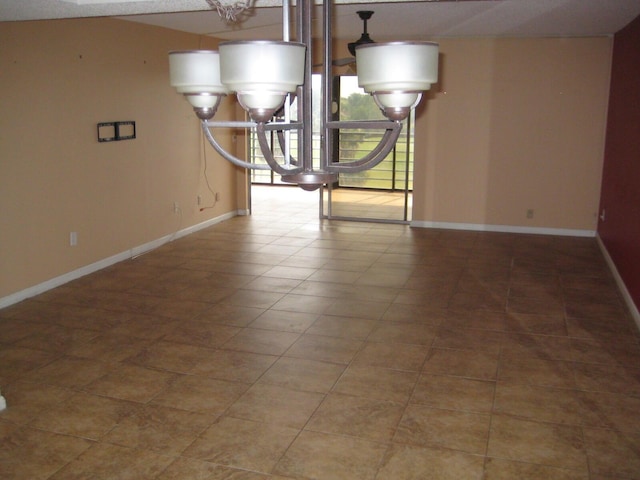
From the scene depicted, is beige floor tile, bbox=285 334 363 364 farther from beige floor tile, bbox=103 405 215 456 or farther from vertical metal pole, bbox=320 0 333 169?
vertical metal pole, bbox=320 0 333 169

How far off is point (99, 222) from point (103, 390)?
260 cm

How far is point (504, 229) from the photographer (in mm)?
7234

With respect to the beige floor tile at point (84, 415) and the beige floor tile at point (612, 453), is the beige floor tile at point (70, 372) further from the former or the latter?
the beige floor tile at point (612, 453)

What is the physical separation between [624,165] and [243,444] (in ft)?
13.7

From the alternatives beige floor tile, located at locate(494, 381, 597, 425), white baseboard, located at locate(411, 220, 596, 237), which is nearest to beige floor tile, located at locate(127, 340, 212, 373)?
beige floor tile, located at locate(494, 381, 597, 425)

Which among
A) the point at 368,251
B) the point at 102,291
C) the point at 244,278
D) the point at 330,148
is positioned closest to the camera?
the point at 330,148

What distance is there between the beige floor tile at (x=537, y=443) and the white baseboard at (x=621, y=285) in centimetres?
169

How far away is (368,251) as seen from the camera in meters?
6.25

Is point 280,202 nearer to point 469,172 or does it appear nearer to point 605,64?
point 469,172

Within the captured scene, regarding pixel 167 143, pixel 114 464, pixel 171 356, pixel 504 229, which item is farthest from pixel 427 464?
pixel 504 229

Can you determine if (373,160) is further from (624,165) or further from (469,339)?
(624,165)

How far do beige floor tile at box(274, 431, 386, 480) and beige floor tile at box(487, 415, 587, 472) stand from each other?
0.52 metres

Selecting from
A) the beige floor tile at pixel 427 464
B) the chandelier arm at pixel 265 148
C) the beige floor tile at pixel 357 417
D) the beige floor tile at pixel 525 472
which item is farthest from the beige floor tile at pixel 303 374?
the chandelier arm at pixel 265 148

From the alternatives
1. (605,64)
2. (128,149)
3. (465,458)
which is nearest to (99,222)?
(128,149)
